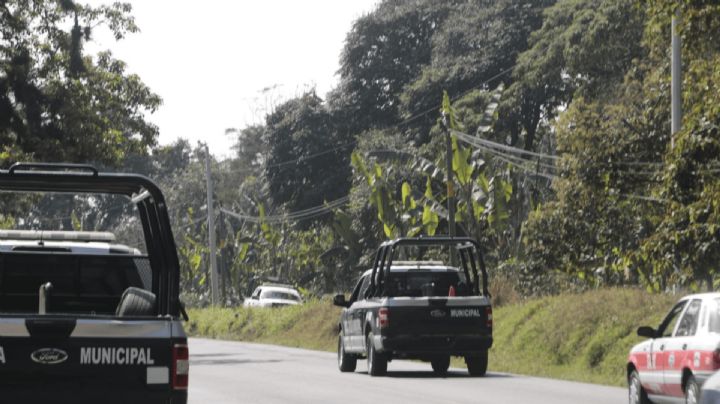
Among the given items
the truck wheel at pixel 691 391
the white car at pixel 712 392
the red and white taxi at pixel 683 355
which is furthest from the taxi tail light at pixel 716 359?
the white car at pixel 712 392

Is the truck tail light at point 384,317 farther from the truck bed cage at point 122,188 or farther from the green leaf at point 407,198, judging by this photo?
the green leaf at point 407,198

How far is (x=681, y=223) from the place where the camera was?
2383 centimetres

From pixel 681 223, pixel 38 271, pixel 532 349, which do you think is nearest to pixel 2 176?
pixel 38 271

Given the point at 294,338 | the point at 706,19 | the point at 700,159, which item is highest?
the point at 706,19

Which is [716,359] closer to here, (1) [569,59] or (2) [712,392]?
(2) [712,392]

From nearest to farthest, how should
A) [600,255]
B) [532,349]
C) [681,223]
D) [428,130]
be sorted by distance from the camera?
[681,223]
[532,349]
[600,255]
[428,130]

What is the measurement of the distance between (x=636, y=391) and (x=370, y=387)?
584 cm

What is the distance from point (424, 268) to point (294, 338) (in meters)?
24.0

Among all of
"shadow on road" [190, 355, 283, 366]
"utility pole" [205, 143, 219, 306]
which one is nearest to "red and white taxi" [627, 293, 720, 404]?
"shadow on road" [190, 355, 283, 366]

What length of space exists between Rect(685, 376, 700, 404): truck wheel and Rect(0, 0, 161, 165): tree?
79.2 feet

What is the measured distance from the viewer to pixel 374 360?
2592 cm

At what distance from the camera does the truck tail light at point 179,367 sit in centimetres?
995

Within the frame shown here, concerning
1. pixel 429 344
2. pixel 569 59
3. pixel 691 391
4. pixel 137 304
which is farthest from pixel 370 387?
pixel 569 59

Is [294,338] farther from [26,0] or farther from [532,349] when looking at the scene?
[532,349]
